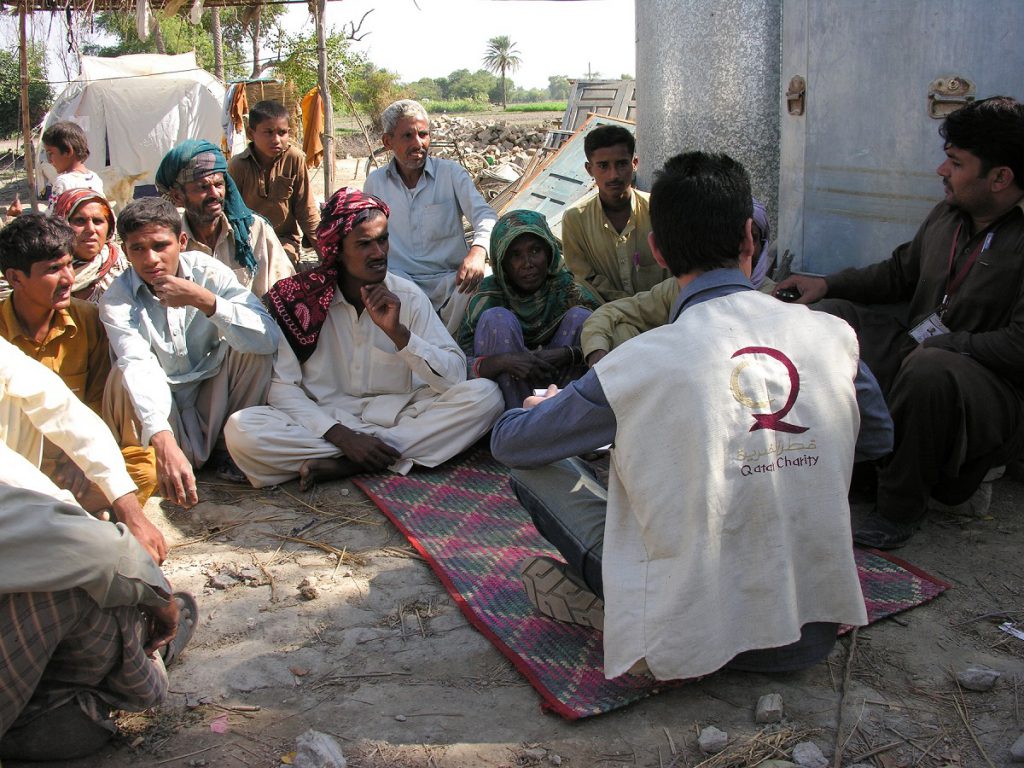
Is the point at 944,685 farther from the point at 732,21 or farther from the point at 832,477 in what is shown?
the point at 732,21

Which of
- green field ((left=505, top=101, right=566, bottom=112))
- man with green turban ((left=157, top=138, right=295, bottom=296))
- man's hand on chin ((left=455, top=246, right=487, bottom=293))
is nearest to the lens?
man with green turban ((left=157, top=138, right=295, bottom=296))

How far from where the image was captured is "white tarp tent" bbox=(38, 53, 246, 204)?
15.0m

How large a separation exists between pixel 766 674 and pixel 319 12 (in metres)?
8.85

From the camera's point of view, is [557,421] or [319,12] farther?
[319,12]

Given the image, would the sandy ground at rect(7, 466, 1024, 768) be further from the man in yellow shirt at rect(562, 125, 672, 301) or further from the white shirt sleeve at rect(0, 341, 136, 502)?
the man in yellow shirt at rect(562, 125, 672, 301)

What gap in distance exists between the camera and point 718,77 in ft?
18.3

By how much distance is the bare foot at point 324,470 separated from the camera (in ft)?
14.1

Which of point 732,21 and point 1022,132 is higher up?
point 732,21

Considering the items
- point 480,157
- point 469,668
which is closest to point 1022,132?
point 469,668

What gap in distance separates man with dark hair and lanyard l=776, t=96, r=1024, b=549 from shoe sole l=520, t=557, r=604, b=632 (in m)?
1.21

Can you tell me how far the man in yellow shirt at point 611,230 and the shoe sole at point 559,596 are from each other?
2746 mm

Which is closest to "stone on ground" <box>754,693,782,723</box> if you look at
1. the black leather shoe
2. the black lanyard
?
the black leather shoe

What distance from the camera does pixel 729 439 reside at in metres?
2.19

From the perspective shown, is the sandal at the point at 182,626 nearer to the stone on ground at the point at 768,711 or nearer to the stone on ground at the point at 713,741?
the stone on ground at the point at 713,741
